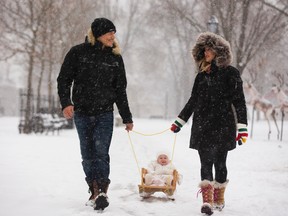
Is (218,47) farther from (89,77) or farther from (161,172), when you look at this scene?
(161,172)

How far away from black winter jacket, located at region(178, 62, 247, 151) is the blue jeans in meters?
1.11

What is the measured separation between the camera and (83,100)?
534 cm

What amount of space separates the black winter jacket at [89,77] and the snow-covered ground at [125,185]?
1237 millimetres

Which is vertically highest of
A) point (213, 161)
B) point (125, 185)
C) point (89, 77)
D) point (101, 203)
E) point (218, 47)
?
point (218, 47)

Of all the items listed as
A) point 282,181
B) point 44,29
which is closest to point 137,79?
point 44,29

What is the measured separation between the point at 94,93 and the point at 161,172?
1.78 m

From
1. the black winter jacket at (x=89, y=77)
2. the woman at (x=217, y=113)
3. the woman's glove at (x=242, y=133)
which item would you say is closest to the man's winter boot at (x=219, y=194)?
the woman at (x=217, y=113)

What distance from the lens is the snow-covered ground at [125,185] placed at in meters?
5.36

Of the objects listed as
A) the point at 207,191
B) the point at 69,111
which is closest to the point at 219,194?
the point at 207,191

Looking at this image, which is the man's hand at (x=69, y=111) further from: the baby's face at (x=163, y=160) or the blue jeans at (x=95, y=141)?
the baby's face at (x=163, y=160)

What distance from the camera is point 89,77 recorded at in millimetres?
5344

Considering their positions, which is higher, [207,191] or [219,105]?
[219,105]

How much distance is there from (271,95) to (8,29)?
11194 millimetres

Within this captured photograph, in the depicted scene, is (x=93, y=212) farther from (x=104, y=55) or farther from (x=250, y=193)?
(x=250, y=193)
